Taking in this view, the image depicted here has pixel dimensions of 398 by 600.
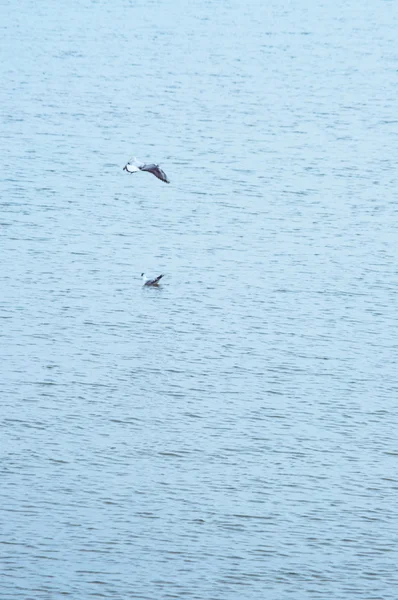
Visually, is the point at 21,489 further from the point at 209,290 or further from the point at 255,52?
the point at 255,52

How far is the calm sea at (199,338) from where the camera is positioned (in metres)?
17.9

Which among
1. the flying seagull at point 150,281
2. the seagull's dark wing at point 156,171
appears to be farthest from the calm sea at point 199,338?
the seagull's dark wing at point 156,171

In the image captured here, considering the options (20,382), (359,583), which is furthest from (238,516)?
(20,382)

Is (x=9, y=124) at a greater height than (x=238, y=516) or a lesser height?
lesser

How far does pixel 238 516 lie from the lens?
1870 centimetres

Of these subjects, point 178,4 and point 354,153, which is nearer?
point 354,153

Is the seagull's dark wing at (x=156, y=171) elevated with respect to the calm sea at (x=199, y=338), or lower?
elevated

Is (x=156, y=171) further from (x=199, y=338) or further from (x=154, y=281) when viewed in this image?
(x=199, y=338)

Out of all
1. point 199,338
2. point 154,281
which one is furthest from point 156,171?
point 199,338

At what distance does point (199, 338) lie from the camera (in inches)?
996

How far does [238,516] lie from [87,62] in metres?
36.4

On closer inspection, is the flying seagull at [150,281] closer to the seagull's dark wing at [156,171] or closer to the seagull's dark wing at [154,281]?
the seagull's dark wing at [154,281]

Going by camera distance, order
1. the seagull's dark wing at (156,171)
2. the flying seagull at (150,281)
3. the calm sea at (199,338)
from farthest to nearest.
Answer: the flying seagull at (150,281) < the seagull's dark wing at (156,171) < the calm sea at (199,338)

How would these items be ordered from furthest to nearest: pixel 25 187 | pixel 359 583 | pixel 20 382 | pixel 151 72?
pixel 151 72 → pixel 25 187 → pixel 20 382 → pixel 359 583
